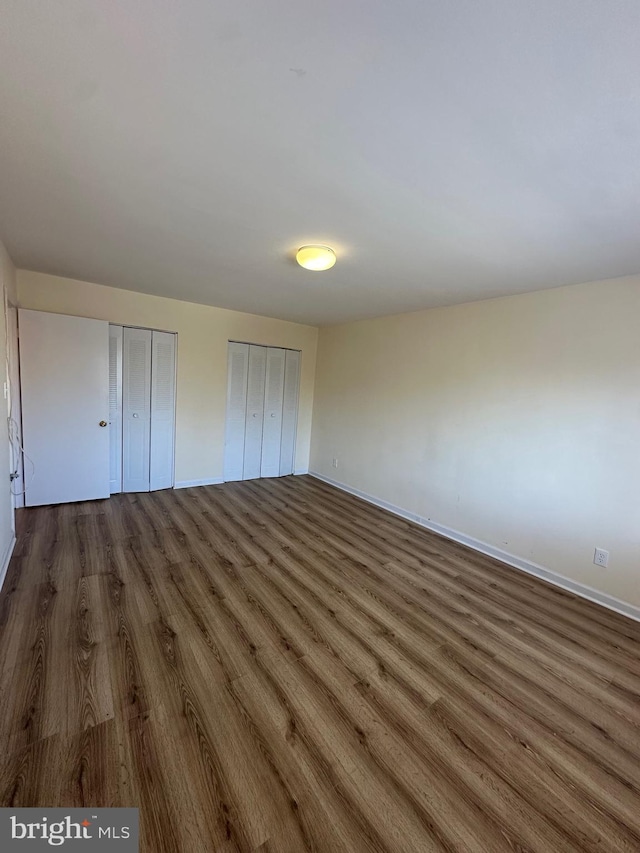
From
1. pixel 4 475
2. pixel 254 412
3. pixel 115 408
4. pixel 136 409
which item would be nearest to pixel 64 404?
pixel 115 408

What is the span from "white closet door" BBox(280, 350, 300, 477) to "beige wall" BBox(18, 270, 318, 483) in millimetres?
264

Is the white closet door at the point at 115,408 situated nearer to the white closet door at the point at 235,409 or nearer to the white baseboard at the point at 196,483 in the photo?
the white baseboard at the point at 196,483

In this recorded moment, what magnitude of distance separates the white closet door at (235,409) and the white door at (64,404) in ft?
4.94

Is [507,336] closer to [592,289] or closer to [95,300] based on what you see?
[592,289]

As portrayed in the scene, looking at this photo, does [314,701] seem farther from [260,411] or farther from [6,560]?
[260,411]

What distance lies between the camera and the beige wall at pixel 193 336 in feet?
12.6

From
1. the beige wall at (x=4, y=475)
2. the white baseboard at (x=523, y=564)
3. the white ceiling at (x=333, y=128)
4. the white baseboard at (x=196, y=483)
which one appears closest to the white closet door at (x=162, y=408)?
the white baseboard at (x=196, y=483)

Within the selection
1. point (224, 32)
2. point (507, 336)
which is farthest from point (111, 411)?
point (507, 336)

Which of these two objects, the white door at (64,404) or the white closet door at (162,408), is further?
the white closet door at (162,408)

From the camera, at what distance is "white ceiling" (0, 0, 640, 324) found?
0.96m

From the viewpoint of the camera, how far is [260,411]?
5.32 m

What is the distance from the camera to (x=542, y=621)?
2.46 m

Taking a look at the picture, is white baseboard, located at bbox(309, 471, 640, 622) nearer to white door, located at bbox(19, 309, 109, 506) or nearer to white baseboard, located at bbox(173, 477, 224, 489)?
white baseboard, located at bbox(173, 477, 224, 489)

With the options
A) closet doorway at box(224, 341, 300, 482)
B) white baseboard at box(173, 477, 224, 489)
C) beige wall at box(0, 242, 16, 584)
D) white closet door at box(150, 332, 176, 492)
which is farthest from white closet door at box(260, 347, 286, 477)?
beige wall at box(0, 242, 16, 584)
